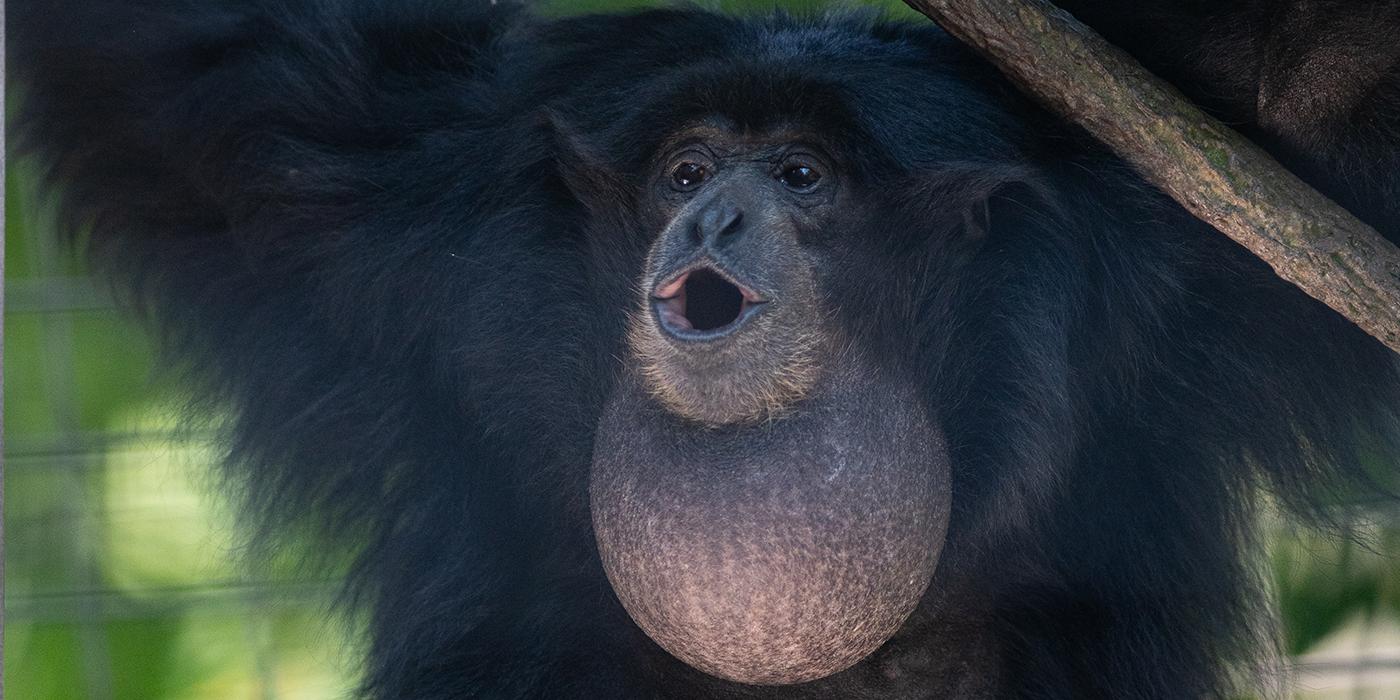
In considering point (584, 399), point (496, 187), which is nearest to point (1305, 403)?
point (584, 399)

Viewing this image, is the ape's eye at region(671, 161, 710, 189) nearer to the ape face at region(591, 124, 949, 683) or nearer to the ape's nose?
the ape face at region(591, 124, 949, 683)

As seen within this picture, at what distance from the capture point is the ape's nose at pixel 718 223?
2.72 meters

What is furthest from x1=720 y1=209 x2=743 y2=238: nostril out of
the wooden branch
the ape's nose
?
the wooden branch

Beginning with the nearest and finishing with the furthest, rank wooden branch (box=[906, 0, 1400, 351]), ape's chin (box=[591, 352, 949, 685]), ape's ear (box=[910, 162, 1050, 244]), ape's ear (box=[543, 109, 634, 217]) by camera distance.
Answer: wooden branch (box=[906, 0, 1400, 351]) → ape's chin (box=[591, 352, 949, 685]) → ape's ear (box=[910, 162, 1050, 244]) → ape's ear (box=[543, 109, 634, 217])

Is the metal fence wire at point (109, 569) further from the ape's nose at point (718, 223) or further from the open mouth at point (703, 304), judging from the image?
the ape's nose at point (718, 223)

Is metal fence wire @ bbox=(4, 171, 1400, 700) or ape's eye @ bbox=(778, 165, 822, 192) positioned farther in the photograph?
metal fence wire @ bbox=(4, 171, 1400, 700)

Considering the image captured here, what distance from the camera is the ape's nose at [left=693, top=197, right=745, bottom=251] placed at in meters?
2.72

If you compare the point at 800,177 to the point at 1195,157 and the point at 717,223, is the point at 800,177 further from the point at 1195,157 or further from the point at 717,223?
the point at 1195,157

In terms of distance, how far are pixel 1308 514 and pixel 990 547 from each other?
927mm

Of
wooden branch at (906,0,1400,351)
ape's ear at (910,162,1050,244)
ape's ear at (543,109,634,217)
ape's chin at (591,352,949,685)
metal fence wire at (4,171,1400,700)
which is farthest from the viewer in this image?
metal fence wire at (4,171,1400,700)

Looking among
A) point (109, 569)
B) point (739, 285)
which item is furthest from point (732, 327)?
point (109, 569)

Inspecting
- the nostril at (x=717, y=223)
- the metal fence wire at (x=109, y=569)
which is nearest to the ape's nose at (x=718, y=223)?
the nostril at (x=717, y=223)

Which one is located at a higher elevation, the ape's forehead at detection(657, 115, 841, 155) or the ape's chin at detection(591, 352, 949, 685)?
the ape's forehead at detection(657, 115, 841, 155)

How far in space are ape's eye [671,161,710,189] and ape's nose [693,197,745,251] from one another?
19 centimetres
